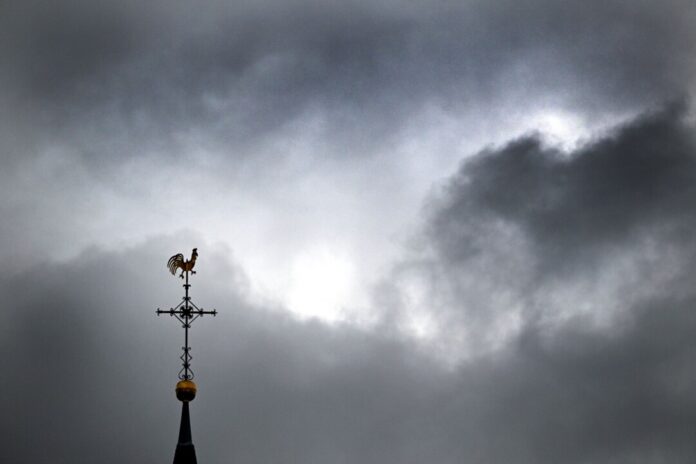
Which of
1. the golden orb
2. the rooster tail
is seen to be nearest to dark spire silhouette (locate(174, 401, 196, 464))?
the golden orb

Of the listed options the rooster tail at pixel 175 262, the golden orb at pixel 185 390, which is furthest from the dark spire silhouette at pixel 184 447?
the rooster tail at pixel 175 262

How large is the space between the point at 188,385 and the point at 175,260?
8.70 meters

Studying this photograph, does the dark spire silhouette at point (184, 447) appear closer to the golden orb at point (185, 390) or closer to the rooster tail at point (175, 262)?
the golden orb at point (185, 390)

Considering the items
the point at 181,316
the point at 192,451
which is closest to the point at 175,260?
the point at 181,316

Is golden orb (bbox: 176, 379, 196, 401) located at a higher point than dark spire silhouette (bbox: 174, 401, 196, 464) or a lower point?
higher

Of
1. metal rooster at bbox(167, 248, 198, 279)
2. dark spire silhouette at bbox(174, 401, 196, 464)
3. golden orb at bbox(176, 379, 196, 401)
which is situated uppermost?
metal rooster at bbox(167, 248, 198, 279)

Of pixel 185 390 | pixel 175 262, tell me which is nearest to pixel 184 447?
pixel 185 390

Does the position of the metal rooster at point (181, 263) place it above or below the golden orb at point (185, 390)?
above

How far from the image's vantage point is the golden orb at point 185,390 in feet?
265

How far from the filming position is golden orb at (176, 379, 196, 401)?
265ft

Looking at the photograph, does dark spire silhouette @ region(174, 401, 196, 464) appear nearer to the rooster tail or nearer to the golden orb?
the golden orb

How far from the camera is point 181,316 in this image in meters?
81.8

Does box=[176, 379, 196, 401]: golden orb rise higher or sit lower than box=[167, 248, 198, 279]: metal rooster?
lower

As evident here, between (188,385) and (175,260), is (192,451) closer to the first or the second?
Answer: (188,385)
